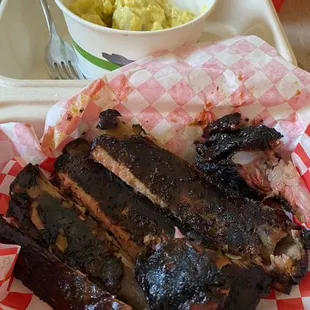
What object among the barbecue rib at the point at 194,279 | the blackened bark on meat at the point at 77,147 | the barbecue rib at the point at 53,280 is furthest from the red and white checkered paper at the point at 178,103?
the barbecue rib at the point at 194,279

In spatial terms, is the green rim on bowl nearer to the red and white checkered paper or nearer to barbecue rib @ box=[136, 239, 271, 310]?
the red and white checkered paper

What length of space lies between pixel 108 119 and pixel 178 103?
17 centimetres

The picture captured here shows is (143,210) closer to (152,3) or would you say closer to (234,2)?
(152,3)

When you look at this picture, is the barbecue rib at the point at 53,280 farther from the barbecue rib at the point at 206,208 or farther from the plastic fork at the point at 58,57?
the plastic fork at the point at 58,57

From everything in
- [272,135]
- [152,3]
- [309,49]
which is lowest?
[309,49]

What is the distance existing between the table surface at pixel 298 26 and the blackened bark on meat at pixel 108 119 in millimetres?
714

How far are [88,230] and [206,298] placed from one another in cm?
27

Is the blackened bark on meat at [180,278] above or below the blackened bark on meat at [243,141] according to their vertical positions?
below

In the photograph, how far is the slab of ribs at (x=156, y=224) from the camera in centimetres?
92

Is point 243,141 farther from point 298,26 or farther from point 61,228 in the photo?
point 298,26

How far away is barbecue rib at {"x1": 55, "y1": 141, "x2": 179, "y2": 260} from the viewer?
1.04 meters

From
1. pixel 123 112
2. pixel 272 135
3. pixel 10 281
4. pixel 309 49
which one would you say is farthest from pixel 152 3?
pixel 10 281

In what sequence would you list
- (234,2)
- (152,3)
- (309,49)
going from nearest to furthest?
(152,3), (234,2), (309,49)

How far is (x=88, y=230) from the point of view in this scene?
40.2 inches
